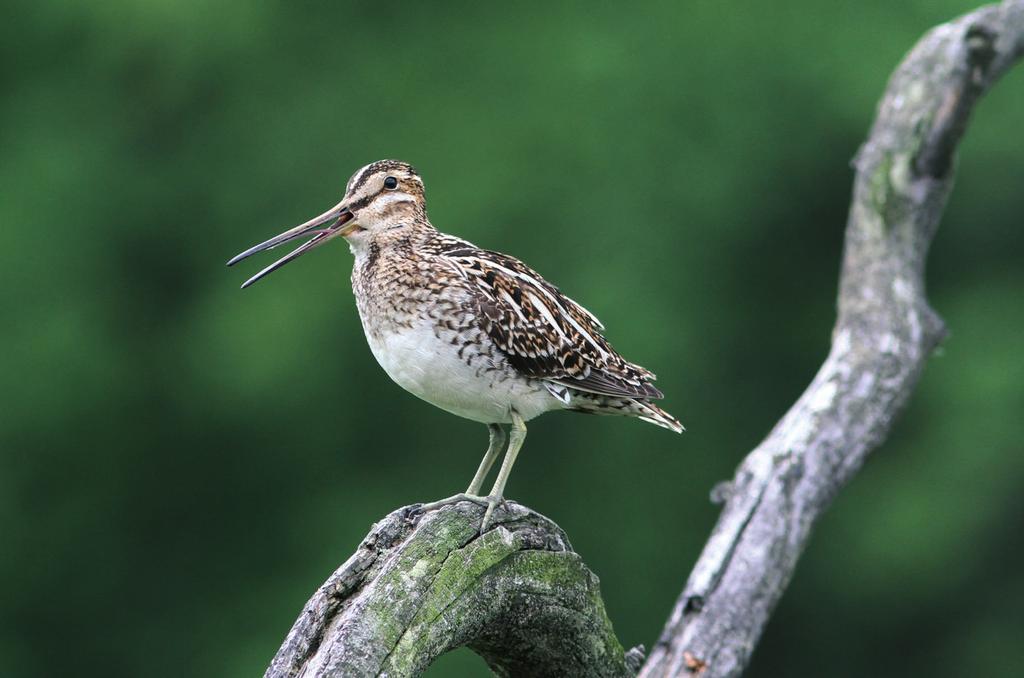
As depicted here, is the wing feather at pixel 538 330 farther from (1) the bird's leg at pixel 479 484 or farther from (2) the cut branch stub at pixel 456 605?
(2) the cut branch stub at pixel 456 605

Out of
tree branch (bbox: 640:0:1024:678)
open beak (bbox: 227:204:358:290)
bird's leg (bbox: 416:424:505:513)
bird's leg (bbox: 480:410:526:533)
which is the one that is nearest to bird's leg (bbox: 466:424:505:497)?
bird's leg (bbox: 416:424:505:513)

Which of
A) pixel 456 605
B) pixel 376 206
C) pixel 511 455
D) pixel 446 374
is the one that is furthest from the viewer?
pixel 376 206

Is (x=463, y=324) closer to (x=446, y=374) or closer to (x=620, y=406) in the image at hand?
(x=446, y=374)

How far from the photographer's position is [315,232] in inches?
154

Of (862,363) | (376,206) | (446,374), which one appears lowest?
(446,374)

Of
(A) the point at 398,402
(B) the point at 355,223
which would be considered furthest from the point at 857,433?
(A) the point at 398,402

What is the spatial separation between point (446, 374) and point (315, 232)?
537mm

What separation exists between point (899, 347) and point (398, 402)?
5.51 metres

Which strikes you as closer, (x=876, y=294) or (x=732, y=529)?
(x=732, y=529)

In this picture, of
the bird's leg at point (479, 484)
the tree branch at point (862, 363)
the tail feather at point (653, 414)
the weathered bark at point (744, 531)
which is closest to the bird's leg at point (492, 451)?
the bird's leg at point (479, 484)

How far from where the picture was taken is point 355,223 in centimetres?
405

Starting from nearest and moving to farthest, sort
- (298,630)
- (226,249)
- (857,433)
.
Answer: (298,630) < (857,433) < (226,249)

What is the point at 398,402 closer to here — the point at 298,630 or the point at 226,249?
the point at 226,249

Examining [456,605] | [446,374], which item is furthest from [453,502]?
[456,605]
